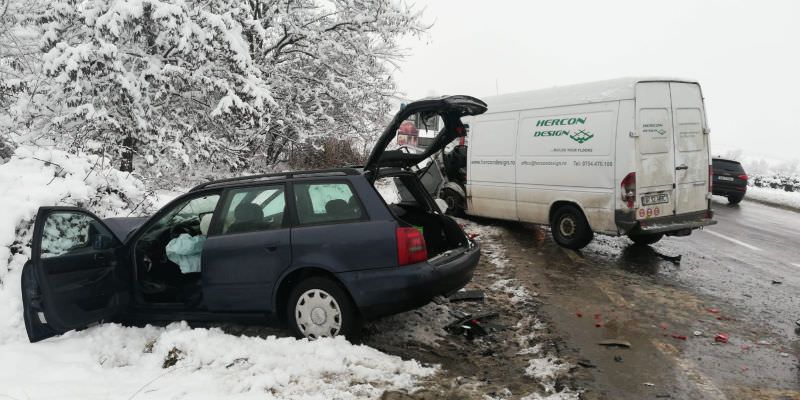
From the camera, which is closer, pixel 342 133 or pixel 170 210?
pixel 170 210

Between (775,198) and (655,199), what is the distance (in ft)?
51.2

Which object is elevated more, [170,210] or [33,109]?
[33,109]

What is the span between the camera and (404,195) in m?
5.73

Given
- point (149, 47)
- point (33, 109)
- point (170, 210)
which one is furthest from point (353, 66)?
point (170, 210)

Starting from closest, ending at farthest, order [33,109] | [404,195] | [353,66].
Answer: [404,195]
[33,109]
[353,66]

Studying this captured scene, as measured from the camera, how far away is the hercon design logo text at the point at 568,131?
23.8ft

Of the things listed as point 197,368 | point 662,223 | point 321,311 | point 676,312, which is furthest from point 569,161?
point 197,368

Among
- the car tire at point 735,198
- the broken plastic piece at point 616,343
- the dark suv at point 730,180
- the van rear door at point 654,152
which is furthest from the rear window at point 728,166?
the broken plastic piece at point 616,343

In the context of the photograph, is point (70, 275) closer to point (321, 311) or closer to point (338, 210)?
point (321, 311)

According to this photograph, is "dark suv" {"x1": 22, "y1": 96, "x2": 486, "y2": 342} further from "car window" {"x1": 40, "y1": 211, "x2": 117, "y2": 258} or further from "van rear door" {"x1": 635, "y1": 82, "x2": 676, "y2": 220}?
"van rear door" {"x1": 635, "y1": 82, "x2": 676, "y2": 220}

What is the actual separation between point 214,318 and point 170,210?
3.62 ft

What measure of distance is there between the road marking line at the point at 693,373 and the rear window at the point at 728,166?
14823mm

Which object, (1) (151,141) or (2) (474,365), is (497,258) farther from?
(1) (151,141)

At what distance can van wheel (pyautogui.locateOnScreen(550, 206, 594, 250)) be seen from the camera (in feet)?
24.5
